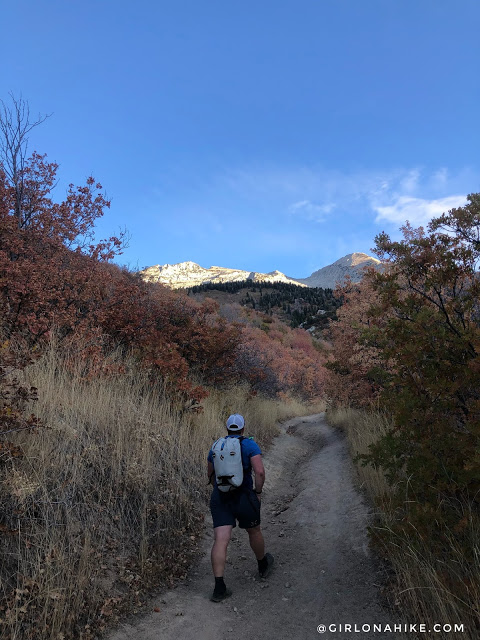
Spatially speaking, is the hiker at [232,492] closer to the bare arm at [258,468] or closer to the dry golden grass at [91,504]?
the bare arm at [258,468]

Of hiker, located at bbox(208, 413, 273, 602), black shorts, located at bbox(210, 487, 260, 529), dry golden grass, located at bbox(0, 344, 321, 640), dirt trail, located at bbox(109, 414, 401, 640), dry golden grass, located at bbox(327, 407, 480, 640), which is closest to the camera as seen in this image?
Result: dry golden grass, located at bbox(327, 407, 480, 640)

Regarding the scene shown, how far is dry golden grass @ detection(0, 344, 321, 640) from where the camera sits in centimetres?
305

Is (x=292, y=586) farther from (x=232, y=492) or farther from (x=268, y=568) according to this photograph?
(x=232, y=492)

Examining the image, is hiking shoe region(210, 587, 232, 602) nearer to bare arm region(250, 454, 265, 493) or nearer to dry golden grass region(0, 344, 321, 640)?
dry golden grass region(0, 344, 321, 640)

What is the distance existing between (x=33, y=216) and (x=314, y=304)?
64.6 meters

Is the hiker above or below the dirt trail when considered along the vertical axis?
above

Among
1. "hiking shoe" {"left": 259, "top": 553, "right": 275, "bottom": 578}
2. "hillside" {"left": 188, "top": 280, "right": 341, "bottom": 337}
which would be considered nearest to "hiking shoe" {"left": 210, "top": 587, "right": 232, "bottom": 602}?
"hiking shoe" {"left": 259, "top": 553, "right": 275, "bottom": 578}

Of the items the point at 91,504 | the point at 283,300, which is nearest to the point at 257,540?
the point at 91,504

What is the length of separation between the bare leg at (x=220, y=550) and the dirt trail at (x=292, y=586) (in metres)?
0.30

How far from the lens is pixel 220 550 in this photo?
12.9 ft

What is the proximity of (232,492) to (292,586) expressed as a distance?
4.02ft

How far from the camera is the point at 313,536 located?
5500 millimetres

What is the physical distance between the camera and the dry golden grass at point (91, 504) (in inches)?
120

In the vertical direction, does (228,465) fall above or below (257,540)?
above
